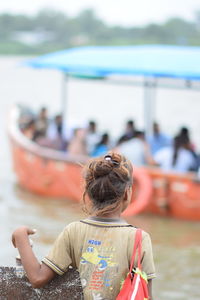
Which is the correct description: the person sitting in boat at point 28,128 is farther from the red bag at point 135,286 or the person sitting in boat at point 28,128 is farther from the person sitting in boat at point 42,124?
the red bag at point 135,286

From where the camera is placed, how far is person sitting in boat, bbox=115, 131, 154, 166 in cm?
881

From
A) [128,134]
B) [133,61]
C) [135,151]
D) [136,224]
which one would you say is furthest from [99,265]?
[128,134]

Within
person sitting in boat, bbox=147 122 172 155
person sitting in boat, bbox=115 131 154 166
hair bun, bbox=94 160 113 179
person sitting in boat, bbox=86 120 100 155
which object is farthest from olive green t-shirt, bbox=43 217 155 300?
person sitting in boat, bbox=147 122 172 155

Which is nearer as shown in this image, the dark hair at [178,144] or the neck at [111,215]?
the neck at [111,215]

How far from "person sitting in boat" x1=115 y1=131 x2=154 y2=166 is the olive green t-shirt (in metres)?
6.49

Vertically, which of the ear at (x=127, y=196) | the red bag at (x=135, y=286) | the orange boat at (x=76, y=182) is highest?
the ear at (x=127, y=196)

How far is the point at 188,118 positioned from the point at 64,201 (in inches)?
536

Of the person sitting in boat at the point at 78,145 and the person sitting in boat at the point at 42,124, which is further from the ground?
the person sitting in boat at the point at 42,124

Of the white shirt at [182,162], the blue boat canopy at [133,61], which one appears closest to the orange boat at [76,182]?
the white shirt at [182,162]

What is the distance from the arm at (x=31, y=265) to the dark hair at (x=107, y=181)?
274 millimetres

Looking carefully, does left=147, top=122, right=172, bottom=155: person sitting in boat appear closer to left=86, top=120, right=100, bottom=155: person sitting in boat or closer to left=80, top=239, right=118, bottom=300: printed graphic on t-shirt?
left=86, top=120, right=100, bottom=155: person sitting in boat

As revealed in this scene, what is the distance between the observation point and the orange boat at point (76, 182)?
8.07m

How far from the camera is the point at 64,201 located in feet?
30.8

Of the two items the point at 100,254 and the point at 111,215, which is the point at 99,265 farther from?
the point at 111,215
